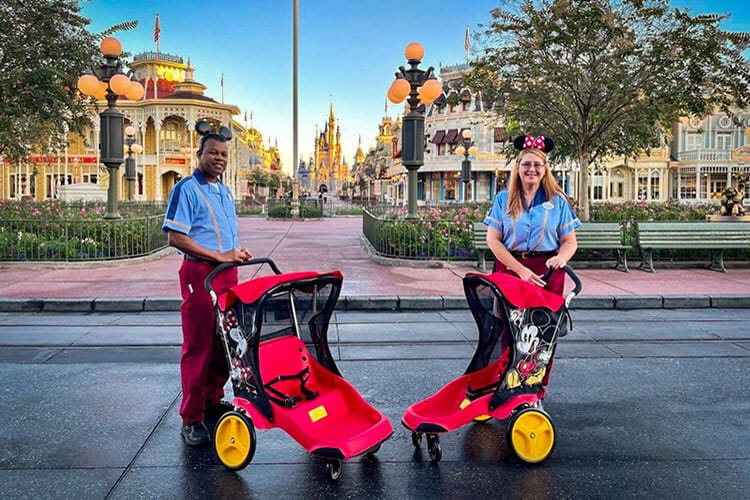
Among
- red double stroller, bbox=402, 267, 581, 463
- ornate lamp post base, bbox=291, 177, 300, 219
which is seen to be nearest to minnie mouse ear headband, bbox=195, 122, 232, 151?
red double stroller, bbox=402, 267, 581, 463

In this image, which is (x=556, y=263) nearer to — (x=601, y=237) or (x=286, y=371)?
(x=286, y=371)

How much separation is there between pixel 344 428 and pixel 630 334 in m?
4.59

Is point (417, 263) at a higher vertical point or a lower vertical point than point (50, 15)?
lower

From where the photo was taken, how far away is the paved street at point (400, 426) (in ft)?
10.4

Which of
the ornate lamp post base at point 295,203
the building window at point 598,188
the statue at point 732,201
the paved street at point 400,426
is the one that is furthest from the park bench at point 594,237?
the building window at point 598,188

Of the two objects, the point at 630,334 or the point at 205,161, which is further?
the point at 630,334

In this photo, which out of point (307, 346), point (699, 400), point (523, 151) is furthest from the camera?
point (699, 400)

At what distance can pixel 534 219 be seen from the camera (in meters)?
3.77

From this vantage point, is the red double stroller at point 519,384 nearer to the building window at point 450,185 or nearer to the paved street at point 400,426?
the paved street at point 400,426

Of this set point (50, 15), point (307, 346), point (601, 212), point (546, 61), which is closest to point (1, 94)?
point (50, 15)

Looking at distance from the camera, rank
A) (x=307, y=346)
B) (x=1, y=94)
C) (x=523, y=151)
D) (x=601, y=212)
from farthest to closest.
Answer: (x=601, y=212)
(x=1, y=94)
(x=523, y=151)
(x=307, y=346)

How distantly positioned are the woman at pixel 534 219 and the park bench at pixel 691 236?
8115 mm

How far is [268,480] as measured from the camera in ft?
10.5

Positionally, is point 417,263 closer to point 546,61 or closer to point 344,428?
point 546,61
